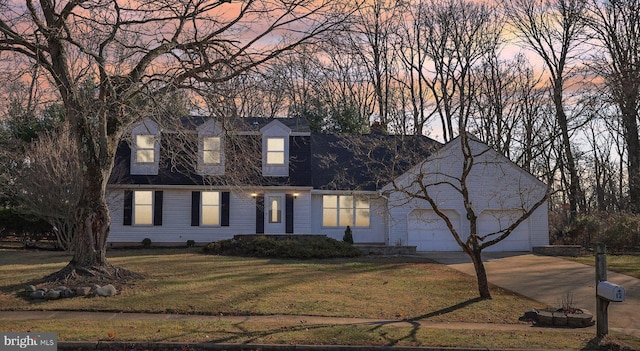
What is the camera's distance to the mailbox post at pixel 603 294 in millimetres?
9812

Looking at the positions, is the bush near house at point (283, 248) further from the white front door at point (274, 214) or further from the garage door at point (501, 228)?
the garage door at point (501, 228)

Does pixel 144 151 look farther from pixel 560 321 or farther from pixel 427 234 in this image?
pixel 560 321

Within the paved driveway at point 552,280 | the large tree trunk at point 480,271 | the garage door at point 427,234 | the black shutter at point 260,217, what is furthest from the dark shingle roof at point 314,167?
the large tree trunk at point 480,271

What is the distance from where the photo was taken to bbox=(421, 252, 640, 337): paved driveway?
1327 centimetres

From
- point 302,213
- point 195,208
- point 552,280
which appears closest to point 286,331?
point 552,280

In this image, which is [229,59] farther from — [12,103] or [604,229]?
[604,229]

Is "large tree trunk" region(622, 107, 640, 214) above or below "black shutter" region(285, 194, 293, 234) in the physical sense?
above

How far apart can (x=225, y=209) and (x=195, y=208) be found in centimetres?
146

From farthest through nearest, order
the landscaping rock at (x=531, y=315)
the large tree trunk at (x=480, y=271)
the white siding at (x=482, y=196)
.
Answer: the white siding at (x=482, y=196), the large tree trunk at (x=480, y=271), the landscaping rock at (x=531, y=315)

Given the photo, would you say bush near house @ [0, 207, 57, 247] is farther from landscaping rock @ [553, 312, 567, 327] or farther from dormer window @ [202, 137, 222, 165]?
landscaping rock @ [553, 312, 567, 327]

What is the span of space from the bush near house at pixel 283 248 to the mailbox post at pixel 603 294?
13.3m

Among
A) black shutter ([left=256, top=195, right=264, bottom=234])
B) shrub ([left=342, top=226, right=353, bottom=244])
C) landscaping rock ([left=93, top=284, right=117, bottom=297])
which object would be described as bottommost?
landscaping rock ([left=93, top=284, right=117, bottom=297])

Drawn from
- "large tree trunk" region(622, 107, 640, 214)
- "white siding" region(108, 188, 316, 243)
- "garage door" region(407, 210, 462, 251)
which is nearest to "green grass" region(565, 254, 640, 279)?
"garage door" region(407, 210, 462, 251)

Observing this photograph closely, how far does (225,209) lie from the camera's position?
1109 inches
